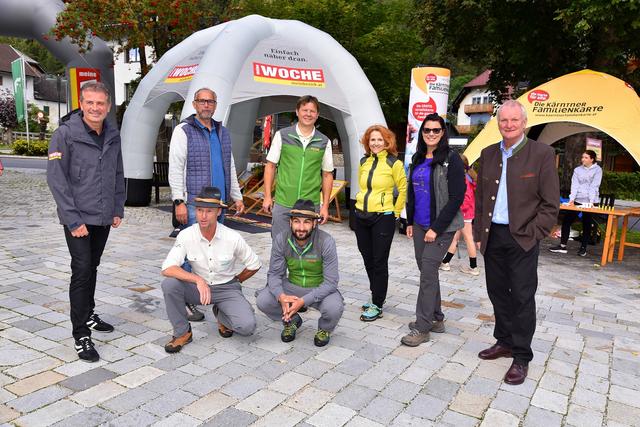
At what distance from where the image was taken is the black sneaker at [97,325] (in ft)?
14.5

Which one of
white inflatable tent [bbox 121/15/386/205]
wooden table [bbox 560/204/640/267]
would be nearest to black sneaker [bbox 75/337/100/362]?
white inflatable tent [bbox 121/15/386/205]

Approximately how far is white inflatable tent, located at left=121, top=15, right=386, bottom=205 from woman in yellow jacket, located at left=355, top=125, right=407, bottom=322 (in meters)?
5.04

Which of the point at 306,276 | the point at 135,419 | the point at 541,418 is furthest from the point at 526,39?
the point at 135,419

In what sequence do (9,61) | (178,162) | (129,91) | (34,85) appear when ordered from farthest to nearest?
1. (34,85)
2. (9,61)
3. (129,91)
4. (178,162)

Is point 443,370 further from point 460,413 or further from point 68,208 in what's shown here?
point 68,208

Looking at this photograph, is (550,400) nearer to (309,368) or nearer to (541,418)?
(541,418)

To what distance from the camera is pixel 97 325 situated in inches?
174

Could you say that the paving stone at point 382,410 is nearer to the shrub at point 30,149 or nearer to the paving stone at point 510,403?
the paving stone at point 510,403

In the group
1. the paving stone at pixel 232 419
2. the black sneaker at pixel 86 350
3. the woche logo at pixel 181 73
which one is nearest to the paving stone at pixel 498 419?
the paving stone at pixel 232 419

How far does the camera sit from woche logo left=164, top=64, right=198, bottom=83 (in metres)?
10.2

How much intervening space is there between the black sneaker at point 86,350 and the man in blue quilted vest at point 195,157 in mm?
1035

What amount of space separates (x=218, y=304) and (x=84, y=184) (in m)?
1.40

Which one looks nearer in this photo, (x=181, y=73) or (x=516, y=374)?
(x=516, y=374)

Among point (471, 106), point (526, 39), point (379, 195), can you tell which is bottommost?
point (379, 195)
